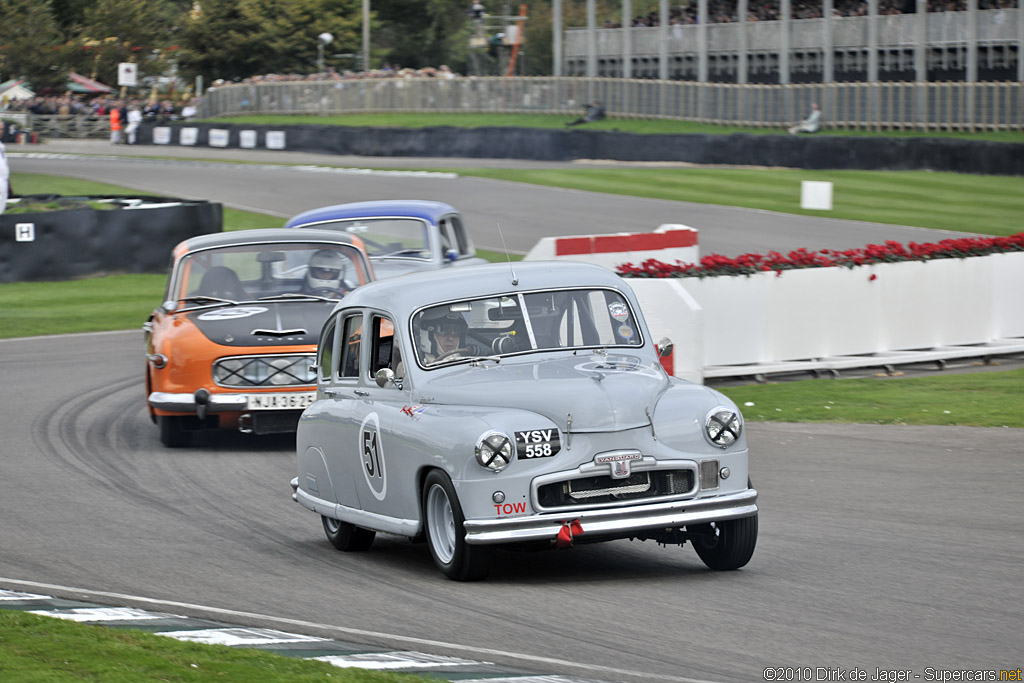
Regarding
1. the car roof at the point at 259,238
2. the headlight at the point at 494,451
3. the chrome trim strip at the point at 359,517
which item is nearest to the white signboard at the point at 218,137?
the car roof at the point at 259,238

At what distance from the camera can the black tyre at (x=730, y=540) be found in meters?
7.21

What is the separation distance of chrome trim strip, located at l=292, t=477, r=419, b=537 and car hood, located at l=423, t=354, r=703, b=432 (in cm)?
70

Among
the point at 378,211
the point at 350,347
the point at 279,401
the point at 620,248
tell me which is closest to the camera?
the point at 350,347

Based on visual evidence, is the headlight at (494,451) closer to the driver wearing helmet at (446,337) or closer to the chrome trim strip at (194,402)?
the driver wearing helmet at (446,337)

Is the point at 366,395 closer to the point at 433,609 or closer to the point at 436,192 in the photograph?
the point at 433,609

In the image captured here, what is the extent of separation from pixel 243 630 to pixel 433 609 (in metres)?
0.89

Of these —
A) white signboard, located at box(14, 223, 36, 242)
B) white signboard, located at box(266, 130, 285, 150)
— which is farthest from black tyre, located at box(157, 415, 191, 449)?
white signboard, located at box(266, 130, 285, 150)

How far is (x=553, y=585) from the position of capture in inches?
279

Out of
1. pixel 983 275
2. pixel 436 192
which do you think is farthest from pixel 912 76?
pixel 983 275

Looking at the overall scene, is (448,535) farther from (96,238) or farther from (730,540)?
(96,238)

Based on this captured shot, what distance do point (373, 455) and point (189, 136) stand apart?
5271cm

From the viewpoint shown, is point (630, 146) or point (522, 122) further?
point (522, 122)

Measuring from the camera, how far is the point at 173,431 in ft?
40.7

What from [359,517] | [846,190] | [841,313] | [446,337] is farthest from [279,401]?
[846,190]
